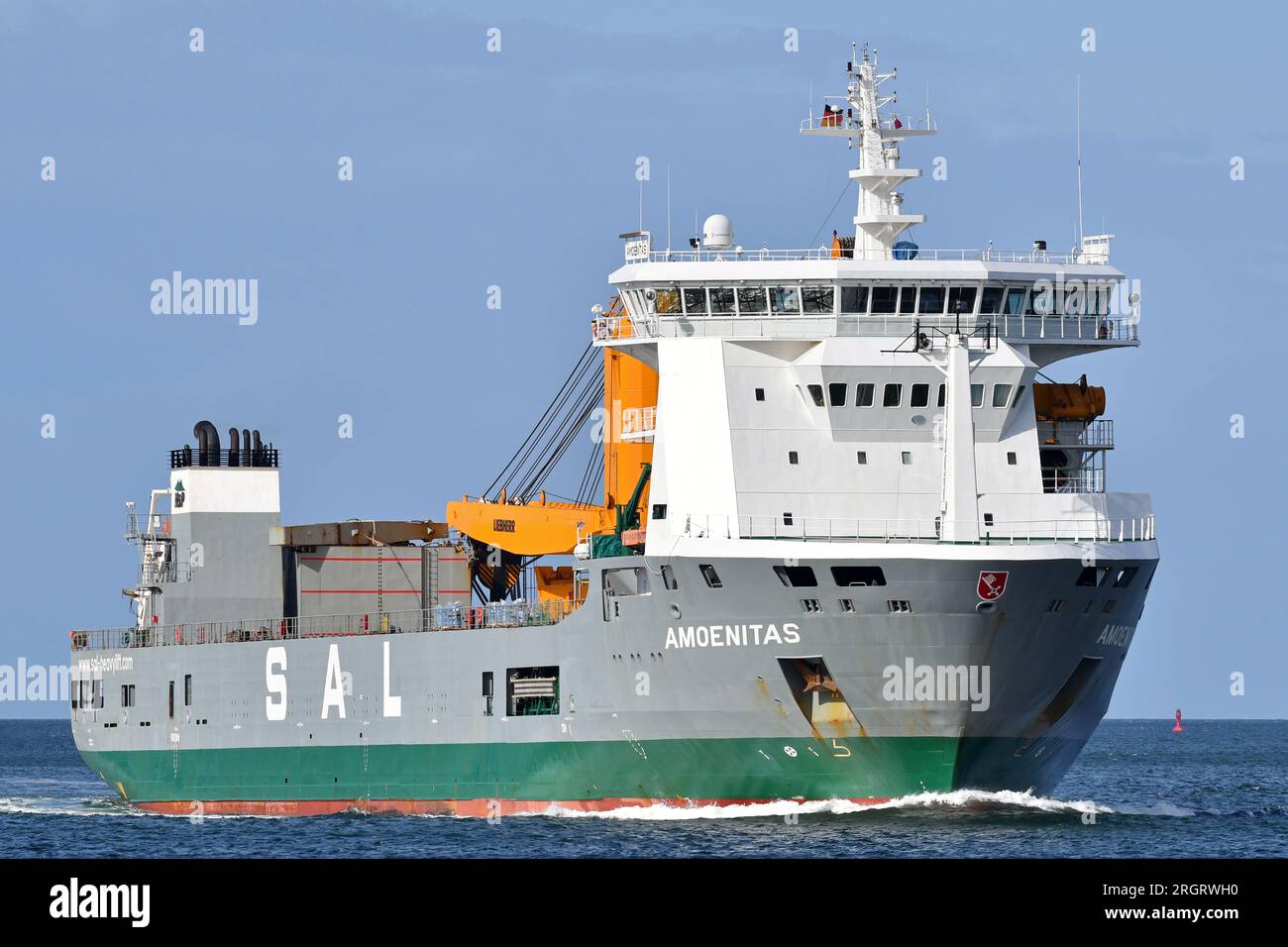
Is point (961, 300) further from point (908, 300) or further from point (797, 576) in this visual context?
point (797, 576)

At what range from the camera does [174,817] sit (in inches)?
1806

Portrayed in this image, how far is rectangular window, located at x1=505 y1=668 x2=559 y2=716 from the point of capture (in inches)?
1452

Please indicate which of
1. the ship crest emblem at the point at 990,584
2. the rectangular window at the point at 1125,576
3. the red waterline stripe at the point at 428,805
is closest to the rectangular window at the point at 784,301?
the ship crest emblem at the point at 990,584

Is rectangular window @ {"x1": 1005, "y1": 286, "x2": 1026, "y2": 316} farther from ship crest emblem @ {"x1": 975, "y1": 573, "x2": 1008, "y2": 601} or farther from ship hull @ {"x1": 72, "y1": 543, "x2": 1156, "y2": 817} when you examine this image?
ship crest emblem @ {"x1": 975, "y1": 573, "x2": 1008, "y2": 601}

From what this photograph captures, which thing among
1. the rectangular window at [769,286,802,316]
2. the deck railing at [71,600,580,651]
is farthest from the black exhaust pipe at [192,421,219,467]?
the rectangular window at [769,286,802,316]

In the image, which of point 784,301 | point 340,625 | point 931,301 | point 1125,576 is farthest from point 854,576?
point 340,625

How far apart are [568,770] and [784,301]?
28.5 ft

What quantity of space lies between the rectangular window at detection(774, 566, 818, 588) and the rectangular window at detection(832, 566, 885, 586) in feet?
1.11

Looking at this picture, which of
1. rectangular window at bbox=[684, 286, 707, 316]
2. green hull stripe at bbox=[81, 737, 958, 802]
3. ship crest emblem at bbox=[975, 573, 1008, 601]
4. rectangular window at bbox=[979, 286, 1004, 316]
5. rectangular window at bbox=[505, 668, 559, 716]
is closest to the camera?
ship crest emblem at bbox=[975, 573, 1008, 601]

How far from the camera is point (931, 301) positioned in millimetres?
34594

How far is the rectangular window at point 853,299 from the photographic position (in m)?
34.3

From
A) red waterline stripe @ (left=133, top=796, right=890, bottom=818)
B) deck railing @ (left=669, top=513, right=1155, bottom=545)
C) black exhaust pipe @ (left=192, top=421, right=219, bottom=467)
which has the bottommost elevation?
red waterline stripe @ (left=133, top=796, right=890, bottom=818)
